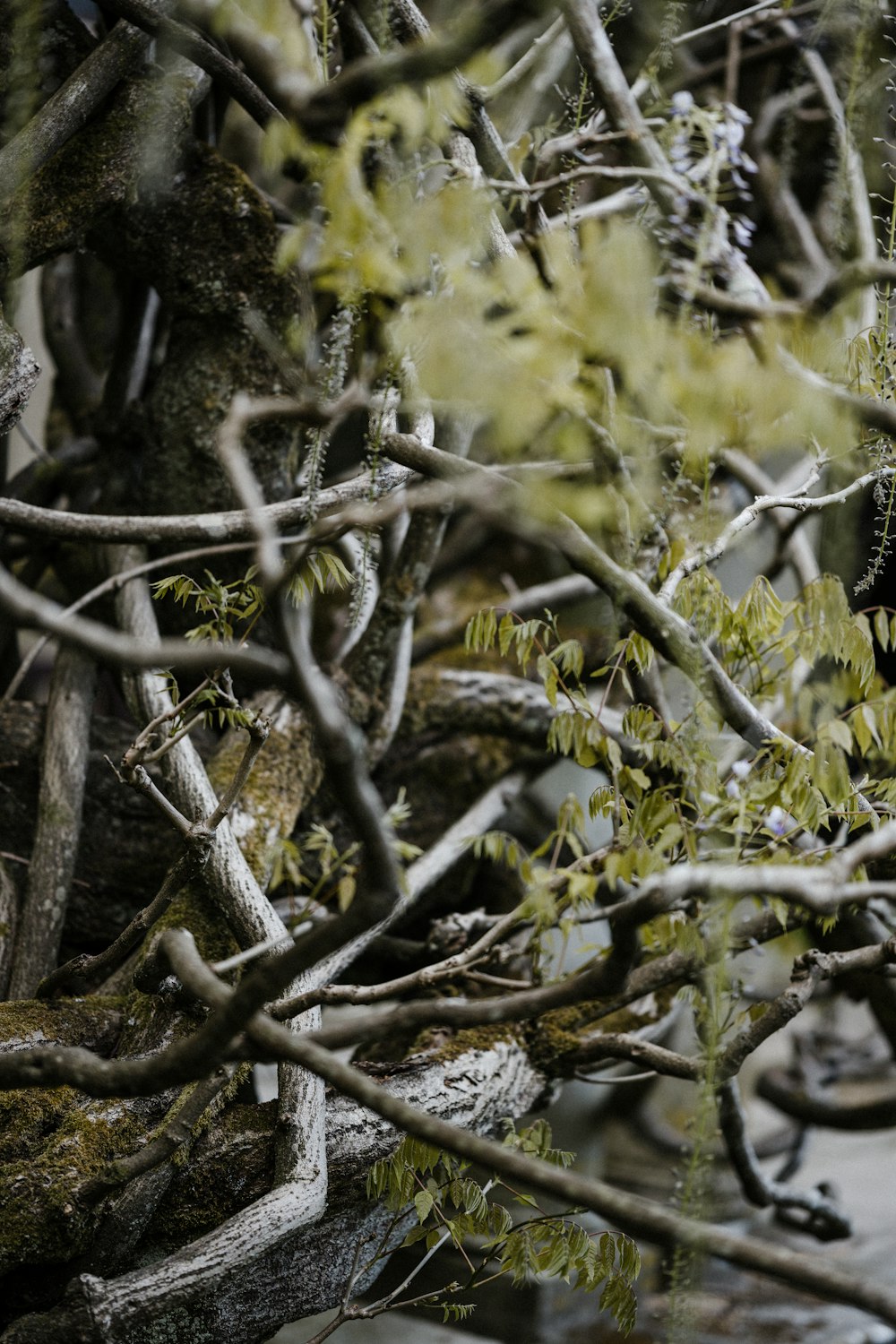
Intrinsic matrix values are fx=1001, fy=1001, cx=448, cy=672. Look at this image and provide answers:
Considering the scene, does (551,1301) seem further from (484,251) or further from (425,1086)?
(484,251)

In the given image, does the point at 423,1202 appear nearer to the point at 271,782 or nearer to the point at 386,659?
the point at 271,782

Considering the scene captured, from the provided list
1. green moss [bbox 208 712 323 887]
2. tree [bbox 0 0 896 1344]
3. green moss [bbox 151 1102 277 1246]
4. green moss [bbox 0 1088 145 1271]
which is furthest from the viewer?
green moss [bbox 208 712 323 887]

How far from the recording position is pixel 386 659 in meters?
1.94

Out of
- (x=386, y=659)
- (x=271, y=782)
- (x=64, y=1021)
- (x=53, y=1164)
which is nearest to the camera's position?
(x=53, y=1164)

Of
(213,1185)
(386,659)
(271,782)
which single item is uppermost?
(386,659)

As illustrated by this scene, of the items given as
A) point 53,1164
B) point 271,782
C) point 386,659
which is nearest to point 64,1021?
point 53,1164

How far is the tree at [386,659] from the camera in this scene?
0.89 meters

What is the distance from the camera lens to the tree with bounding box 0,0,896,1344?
0.89m

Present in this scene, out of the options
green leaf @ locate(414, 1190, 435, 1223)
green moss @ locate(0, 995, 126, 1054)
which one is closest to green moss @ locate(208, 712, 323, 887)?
green moss @ locate(0, 995, 126, 1054)

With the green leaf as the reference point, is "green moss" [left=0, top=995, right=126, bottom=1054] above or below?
above

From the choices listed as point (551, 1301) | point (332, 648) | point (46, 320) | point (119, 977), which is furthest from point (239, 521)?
point (551, 1301)

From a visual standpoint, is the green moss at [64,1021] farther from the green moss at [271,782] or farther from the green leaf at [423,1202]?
the green leaf at [423,1202]

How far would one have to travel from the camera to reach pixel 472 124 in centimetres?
136

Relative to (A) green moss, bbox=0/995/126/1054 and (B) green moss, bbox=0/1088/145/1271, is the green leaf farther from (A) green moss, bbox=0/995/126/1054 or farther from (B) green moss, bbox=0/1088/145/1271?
(A) green moss, bbox=0/995/126/1054
